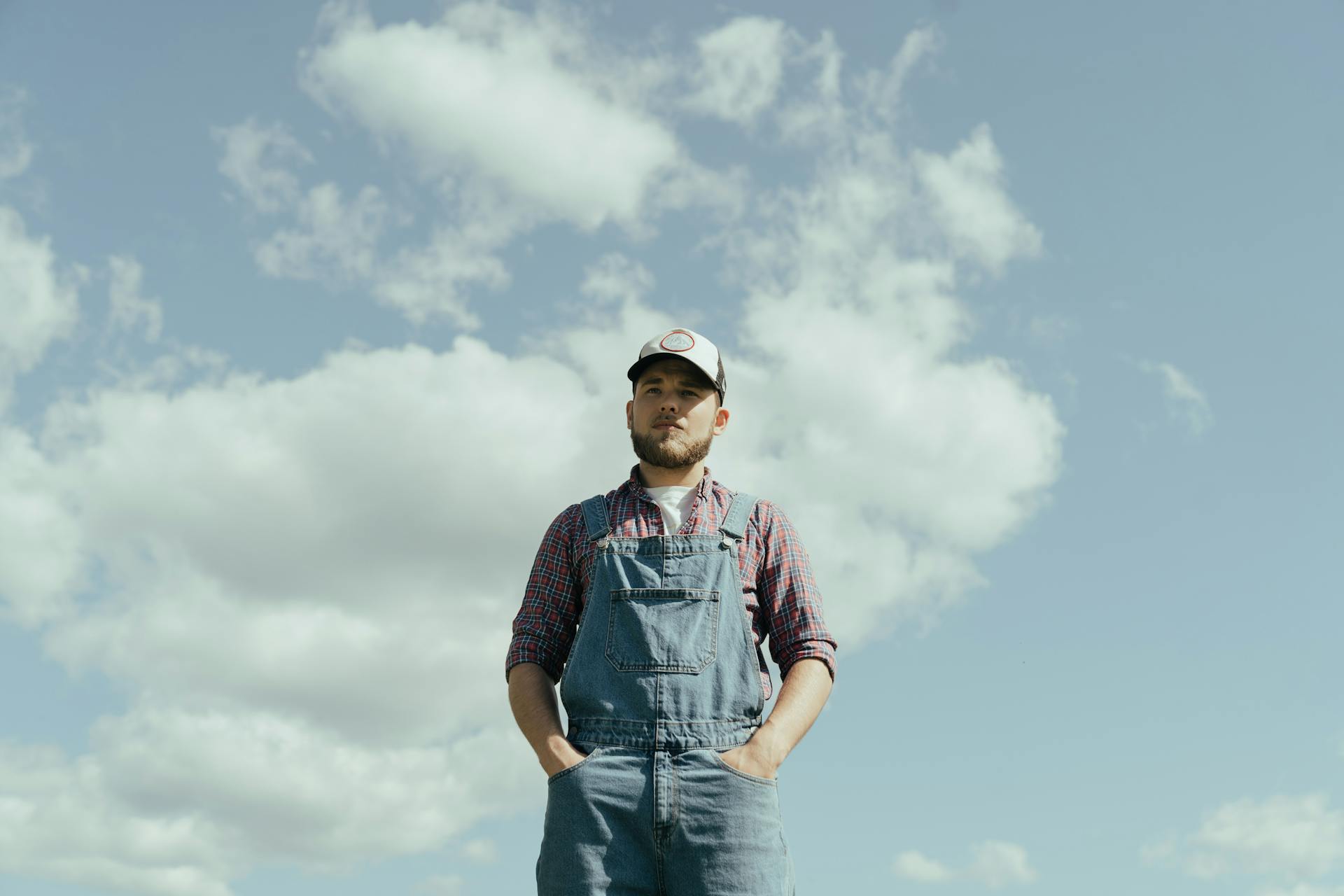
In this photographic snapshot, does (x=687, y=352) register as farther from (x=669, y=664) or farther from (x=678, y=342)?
(x=669, y=664)

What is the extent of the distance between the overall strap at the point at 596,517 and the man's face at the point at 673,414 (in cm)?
28

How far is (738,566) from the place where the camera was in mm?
5219

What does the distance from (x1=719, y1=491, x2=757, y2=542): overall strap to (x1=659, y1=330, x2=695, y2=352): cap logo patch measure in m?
0.70

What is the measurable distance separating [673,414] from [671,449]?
0.16 metres

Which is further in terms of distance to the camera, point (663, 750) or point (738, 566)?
point (738, 566)

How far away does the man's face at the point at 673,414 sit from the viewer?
541 centimetres

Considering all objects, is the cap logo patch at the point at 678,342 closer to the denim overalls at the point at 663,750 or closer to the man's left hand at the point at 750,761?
the denim overalls at the point at 663,750

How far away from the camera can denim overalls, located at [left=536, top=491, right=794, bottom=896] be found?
460cm

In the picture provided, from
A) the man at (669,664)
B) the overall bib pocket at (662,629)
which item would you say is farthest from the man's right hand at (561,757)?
the overall bib pocket at (662,629)

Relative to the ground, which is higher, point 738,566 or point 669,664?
point 738,566

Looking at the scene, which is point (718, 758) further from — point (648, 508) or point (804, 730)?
point (648, 508)

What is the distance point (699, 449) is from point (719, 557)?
575 mm

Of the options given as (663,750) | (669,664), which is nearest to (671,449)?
(669,664)

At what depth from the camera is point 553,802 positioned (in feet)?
15.5
